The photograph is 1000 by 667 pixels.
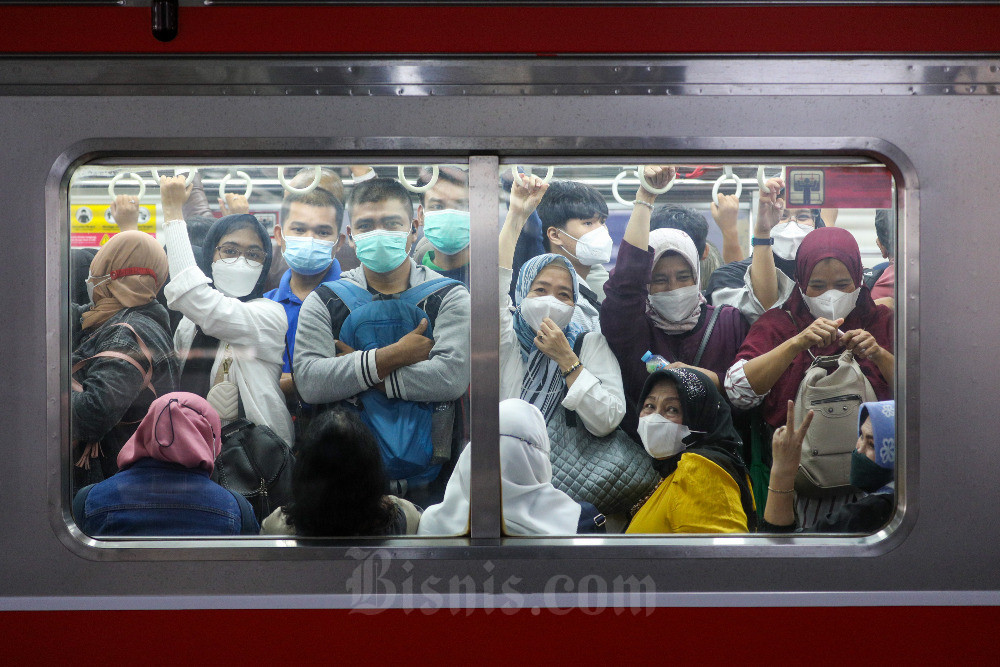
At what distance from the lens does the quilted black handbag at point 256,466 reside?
2.05m

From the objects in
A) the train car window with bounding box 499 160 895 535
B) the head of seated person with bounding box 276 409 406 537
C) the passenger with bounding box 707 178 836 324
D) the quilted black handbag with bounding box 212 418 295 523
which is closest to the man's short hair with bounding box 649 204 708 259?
the train car window with bounding box 499 160 895 535

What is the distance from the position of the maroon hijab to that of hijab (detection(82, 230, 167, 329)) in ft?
5.88

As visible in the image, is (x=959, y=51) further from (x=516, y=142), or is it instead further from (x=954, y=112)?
(x=516, y=142)

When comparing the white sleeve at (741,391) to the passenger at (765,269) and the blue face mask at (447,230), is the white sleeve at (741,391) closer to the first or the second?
the passenger at (765,269)

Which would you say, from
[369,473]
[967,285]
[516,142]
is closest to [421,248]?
[516,142]

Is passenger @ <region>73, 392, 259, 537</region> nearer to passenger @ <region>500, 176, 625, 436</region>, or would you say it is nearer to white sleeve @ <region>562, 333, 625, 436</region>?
passenger @ <region>500, 176, 625, 436</region>

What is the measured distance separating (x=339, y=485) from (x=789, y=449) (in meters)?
1.37

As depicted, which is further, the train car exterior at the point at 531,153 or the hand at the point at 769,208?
the hand at the point at 769,208

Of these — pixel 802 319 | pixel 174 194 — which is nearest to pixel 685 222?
pixel 802 319

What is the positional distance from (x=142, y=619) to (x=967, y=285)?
2.55m

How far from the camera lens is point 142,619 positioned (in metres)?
1.94

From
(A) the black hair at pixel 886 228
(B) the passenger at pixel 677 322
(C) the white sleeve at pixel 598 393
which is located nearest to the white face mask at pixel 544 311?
(C) the white sleeve at pixel 598 393

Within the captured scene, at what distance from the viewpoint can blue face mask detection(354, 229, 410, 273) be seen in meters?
2.08

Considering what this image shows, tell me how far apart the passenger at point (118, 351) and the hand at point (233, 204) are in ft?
0.76
